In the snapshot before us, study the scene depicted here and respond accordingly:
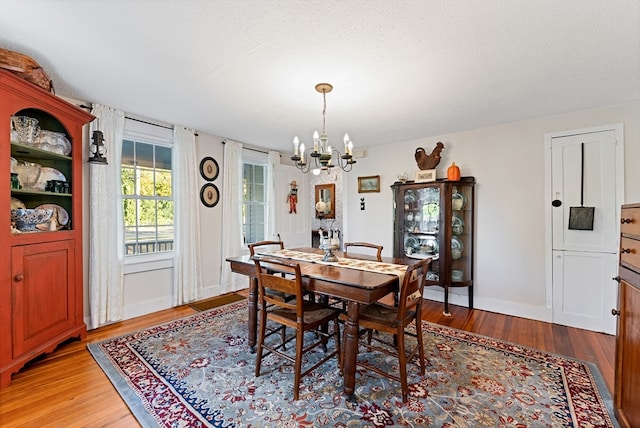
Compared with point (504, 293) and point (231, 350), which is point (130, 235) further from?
point (504, 293)

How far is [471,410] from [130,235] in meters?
3.69

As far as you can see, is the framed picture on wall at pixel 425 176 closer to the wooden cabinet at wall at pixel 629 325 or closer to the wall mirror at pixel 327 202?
the wooden cabinet at wall at pixel 629 325

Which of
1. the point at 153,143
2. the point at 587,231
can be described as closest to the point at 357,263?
the point at 587,231

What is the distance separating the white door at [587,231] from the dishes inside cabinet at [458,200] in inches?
35.3

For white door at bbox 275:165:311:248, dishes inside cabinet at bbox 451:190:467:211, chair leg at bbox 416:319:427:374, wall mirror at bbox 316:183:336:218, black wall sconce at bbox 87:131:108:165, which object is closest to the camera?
chair leg at bbox 416:319:427:374

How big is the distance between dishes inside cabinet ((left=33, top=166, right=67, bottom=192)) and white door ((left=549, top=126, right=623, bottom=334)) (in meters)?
5.03

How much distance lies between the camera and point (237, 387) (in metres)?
2.00

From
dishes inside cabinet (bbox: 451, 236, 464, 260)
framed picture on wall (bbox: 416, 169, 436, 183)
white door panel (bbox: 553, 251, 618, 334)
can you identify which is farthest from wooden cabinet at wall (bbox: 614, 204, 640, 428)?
framed picture on wall (bbox: 416, 169, 436, 183)

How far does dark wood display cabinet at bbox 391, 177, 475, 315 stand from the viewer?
3.58m

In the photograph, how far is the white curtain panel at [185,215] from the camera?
3.64m

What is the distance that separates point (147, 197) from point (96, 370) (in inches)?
77.2

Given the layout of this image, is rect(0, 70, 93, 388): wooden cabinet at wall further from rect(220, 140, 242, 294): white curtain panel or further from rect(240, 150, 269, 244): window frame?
rect(240, 150, 269, 244): window frame

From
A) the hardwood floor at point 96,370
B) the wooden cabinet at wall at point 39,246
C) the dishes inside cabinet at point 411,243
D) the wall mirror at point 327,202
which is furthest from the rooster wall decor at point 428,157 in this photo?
the wooden cabinet at wall at point 39,246

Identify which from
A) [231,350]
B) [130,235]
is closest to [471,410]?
[231,350]
